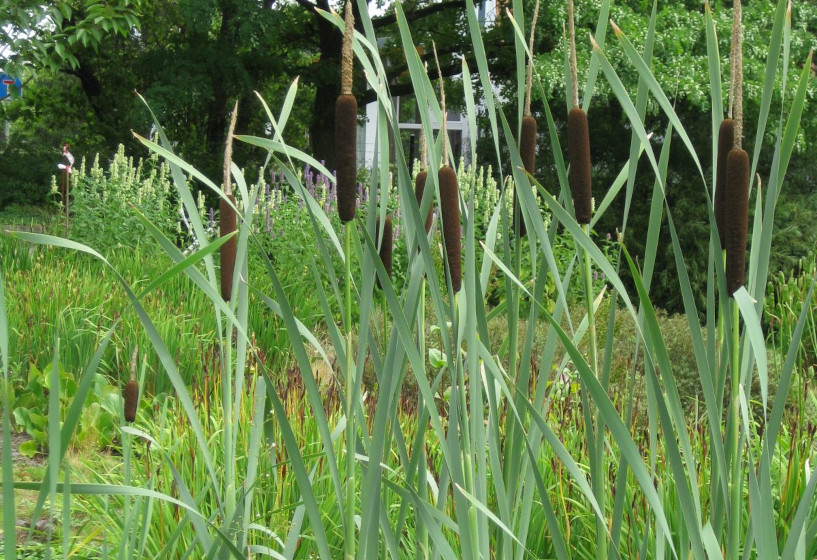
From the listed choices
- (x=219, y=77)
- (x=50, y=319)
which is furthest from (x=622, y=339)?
(x=219, y=77)

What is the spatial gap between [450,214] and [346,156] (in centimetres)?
12

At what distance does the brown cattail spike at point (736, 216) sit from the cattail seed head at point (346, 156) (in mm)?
357

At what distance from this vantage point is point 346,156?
0.90 meters

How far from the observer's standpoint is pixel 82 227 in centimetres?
710

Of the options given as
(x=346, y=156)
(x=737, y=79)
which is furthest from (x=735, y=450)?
(x=346, y=156)

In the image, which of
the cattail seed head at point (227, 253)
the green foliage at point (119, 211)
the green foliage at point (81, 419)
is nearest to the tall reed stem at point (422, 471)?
the cattail seed head at point (227, 253)

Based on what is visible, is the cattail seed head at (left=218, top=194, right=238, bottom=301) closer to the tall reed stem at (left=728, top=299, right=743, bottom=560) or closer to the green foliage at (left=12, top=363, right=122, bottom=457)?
the tall reed stem at (left=728, top=299, right=743, bottom=560)

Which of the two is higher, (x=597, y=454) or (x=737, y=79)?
(x=737, y=79)

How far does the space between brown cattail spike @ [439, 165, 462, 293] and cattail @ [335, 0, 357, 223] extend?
0.28 feet

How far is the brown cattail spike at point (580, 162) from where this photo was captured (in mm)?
980

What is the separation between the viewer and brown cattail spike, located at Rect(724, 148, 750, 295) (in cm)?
85

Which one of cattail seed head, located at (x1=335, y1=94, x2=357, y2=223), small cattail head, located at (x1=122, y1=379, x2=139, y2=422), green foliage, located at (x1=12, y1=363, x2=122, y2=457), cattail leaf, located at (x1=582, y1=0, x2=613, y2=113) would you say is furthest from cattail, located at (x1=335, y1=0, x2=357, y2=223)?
green foliage, located at (x1=12, y1=363, x2=122, y2=457)

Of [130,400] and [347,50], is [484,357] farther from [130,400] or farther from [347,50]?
[130,400]

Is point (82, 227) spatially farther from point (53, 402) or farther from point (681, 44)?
point (681, 44)
